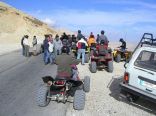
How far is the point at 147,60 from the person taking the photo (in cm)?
1241

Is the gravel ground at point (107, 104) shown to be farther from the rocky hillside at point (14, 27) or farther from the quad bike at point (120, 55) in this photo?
the rocky hillside at point (14, 27)

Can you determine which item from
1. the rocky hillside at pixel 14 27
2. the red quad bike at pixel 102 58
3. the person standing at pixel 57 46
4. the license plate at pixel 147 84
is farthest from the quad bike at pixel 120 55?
the rocky hillside at pixel 14 27

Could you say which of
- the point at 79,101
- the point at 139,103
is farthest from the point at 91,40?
the point at 79,101

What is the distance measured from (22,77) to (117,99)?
244 inches

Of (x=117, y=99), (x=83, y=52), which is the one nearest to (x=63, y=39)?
(x=83, y=52)

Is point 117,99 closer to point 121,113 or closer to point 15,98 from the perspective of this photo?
point 121,113

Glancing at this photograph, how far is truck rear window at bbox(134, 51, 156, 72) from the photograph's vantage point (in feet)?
38.1

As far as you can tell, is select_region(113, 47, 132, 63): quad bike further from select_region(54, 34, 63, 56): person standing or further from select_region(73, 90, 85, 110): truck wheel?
select_region(73, 90, 85, 110): truck wheel

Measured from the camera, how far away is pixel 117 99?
13.1m

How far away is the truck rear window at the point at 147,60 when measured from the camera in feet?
38.1

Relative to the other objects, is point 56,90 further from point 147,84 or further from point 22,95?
point 147,84

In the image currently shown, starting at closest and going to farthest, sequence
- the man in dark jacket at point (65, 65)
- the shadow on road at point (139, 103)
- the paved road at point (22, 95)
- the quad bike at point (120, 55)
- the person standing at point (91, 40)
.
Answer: the paved road at point (22, 95), the shadow on road at point (139, 103), the man in dark jacket at point (65, 65), the quad bike at point (120, 55), the person standing at point (91, 40)

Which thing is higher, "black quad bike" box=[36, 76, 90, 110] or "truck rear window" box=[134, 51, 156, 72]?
"truck rear window" box=[134, 51, 156, 72]

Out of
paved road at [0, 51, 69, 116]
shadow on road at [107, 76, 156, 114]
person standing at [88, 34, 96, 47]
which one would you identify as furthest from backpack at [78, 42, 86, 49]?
shadow on road at [107, 76, 156, 114]
